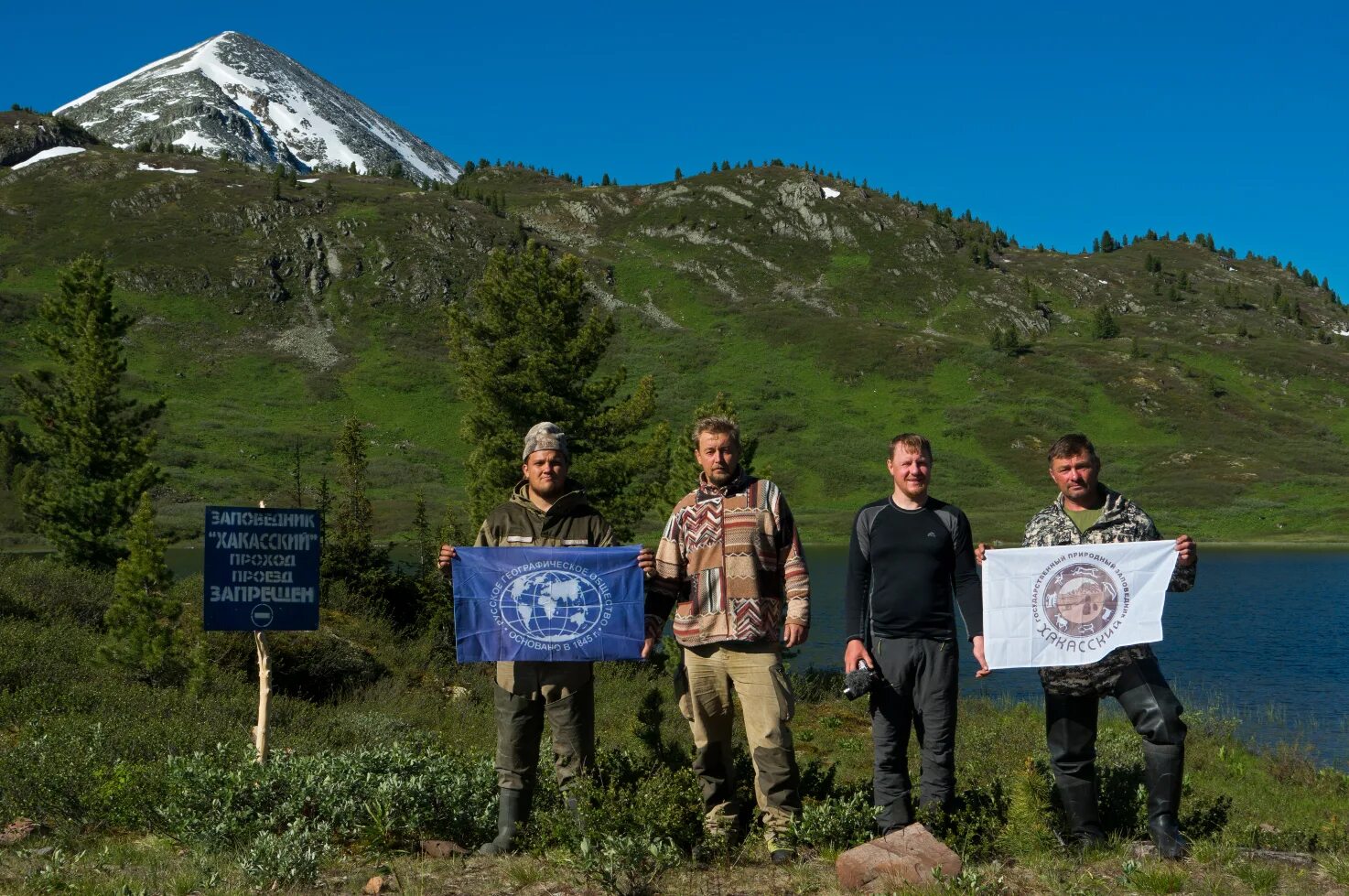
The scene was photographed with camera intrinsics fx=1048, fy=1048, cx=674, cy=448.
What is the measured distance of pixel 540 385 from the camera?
64.8ft

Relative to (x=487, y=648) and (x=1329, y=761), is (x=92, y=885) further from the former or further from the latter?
(x=1329, y=761)

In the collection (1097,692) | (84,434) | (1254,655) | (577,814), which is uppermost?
(84,434)

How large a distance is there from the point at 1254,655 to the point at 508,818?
25034mm

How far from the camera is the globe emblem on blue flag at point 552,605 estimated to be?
6.69m

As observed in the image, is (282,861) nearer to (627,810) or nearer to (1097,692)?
(627,810)

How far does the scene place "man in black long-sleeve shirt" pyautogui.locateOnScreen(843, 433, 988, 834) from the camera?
250 inches

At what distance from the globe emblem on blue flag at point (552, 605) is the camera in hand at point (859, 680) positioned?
1.61m

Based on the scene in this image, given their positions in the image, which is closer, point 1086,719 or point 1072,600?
point 1086,719

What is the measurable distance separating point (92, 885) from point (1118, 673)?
5.95m

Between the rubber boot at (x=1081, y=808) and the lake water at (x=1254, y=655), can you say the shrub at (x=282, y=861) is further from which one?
the lake water at (x=1254, y=655)

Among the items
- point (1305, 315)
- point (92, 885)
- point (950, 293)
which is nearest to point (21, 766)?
point (92, 885)

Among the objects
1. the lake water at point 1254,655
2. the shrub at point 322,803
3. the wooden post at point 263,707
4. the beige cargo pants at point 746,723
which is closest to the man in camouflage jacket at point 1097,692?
the beige cargo pants at point 746,723

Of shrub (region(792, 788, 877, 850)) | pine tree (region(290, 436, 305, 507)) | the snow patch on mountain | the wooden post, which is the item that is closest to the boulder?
shrub (region(792, 788, 877, 850))

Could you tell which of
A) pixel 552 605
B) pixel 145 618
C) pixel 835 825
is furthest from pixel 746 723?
pixel 145 618
